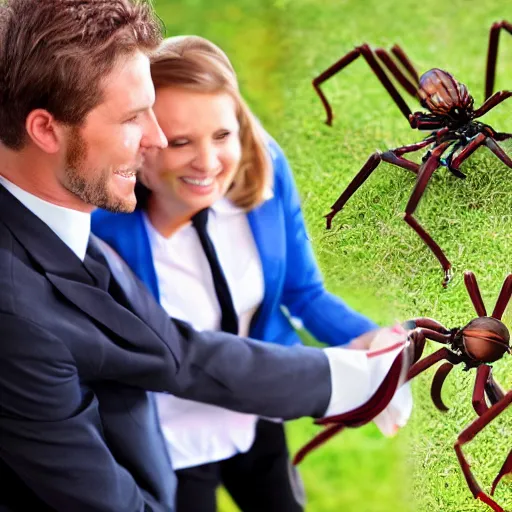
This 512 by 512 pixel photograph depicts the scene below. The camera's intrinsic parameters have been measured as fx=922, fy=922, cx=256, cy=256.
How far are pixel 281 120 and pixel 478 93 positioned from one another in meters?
0.17

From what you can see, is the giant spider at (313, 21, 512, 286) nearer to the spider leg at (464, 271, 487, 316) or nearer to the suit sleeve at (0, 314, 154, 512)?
the spider leg at (464, 271, 487, 316)

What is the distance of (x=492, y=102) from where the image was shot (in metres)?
0.70

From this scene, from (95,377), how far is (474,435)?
282 mm

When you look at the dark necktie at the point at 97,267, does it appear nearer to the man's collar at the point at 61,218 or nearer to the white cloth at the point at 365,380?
Answer: the man's collar at the point at 61,218

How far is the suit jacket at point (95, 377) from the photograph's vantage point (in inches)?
25.6

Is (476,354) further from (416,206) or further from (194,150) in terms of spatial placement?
(194,150)

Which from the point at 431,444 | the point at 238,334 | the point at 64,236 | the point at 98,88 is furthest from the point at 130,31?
the point at 431,444

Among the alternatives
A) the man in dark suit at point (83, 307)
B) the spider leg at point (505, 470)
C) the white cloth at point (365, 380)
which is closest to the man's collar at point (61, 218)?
the man in dark suit at point (83, 307)

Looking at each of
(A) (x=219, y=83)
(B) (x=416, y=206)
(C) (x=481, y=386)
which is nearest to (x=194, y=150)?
(A) (x=219, y=83)

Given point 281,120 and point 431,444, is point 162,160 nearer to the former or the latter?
point 281,120

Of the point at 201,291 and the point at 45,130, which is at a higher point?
the point at 45,130

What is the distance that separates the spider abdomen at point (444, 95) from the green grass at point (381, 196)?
4 cm

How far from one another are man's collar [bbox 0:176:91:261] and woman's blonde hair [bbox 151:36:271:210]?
0.11m

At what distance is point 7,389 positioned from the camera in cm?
66
